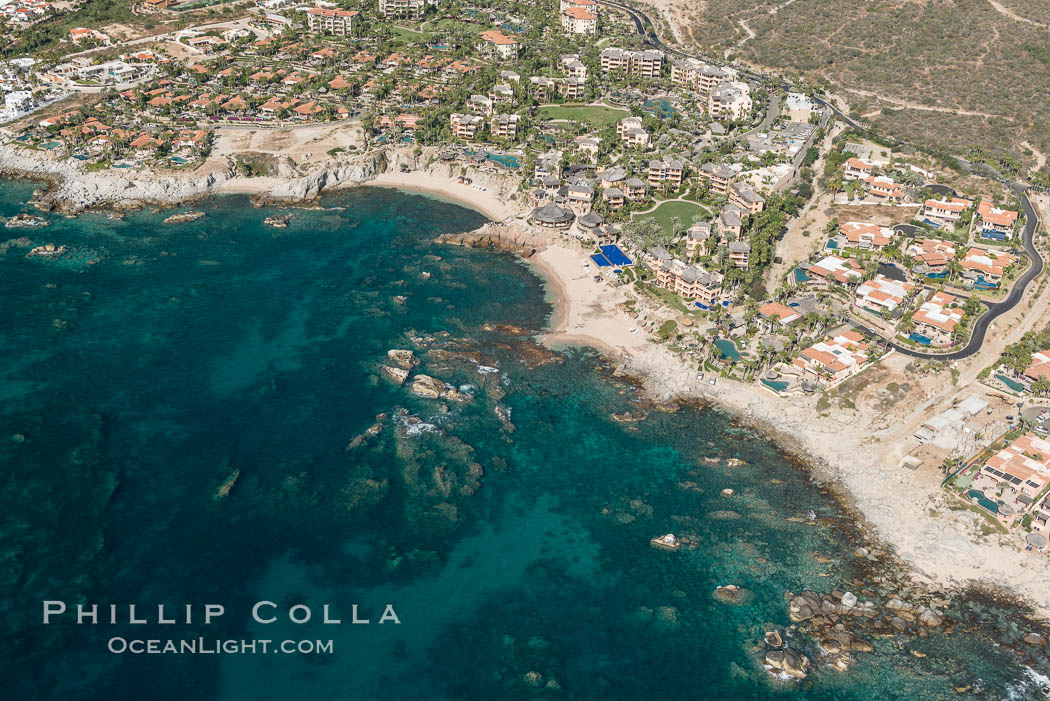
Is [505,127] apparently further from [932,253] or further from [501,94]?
[932,253]

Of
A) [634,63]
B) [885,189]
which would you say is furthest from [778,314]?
[634,63]

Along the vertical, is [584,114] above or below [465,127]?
below

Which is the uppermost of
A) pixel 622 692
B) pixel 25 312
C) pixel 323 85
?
pixel 323 85

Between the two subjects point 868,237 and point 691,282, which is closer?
point 691,282

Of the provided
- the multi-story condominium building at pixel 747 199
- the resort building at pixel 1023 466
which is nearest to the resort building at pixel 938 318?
the resort building at pixel 1023 466

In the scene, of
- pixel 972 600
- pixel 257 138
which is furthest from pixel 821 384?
pixel 257 138

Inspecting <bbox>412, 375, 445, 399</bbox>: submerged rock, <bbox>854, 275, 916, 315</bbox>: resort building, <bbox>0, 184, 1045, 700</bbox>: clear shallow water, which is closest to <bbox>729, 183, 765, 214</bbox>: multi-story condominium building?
<bbox>854, 275, 916, 315</bbox>: resort building

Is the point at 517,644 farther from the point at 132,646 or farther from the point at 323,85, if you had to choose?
the point at 323,85
